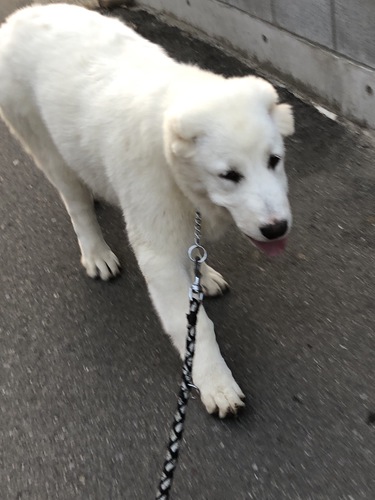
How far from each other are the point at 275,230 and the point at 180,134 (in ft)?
1.79

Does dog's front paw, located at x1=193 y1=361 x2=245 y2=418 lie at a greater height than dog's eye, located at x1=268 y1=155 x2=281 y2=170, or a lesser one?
lesser

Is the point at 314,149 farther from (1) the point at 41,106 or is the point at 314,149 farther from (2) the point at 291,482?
(2) the point at 291,482

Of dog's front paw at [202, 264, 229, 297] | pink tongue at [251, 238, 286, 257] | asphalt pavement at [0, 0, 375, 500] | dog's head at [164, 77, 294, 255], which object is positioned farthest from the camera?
dog's front paw at [202, 264, 229, 297]

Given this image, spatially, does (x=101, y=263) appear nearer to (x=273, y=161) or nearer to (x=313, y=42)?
(x=273, y=161)

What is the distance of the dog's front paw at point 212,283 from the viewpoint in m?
3.44

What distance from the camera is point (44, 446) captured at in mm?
2918

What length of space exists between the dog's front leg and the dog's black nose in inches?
24.2

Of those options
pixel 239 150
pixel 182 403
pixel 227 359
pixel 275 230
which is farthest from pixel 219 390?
pixel 239 150

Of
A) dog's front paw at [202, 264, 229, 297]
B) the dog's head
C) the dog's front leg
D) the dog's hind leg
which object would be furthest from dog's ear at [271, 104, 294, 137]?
the dog's hind leg

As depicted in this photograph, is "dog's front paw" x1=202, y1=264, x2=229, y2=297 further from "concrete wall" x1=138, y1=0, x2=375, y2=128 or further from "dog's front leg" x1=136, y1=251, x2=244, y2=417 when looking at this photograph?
"concrete wall" x1=138, y1=0, x2=375, y2=128

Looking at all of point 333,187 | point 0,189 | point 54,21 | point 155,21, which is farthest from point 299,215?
point 155,21

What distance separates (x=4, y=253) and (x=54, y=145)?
1045mm

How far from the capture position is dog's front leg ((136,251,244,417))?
2.83 metres

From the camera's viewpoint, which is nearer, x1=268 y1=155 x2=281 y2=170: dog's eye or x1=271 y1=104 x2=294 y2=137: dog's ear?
x1=268 y1=155 x2=281 y2=170: dog's eye
